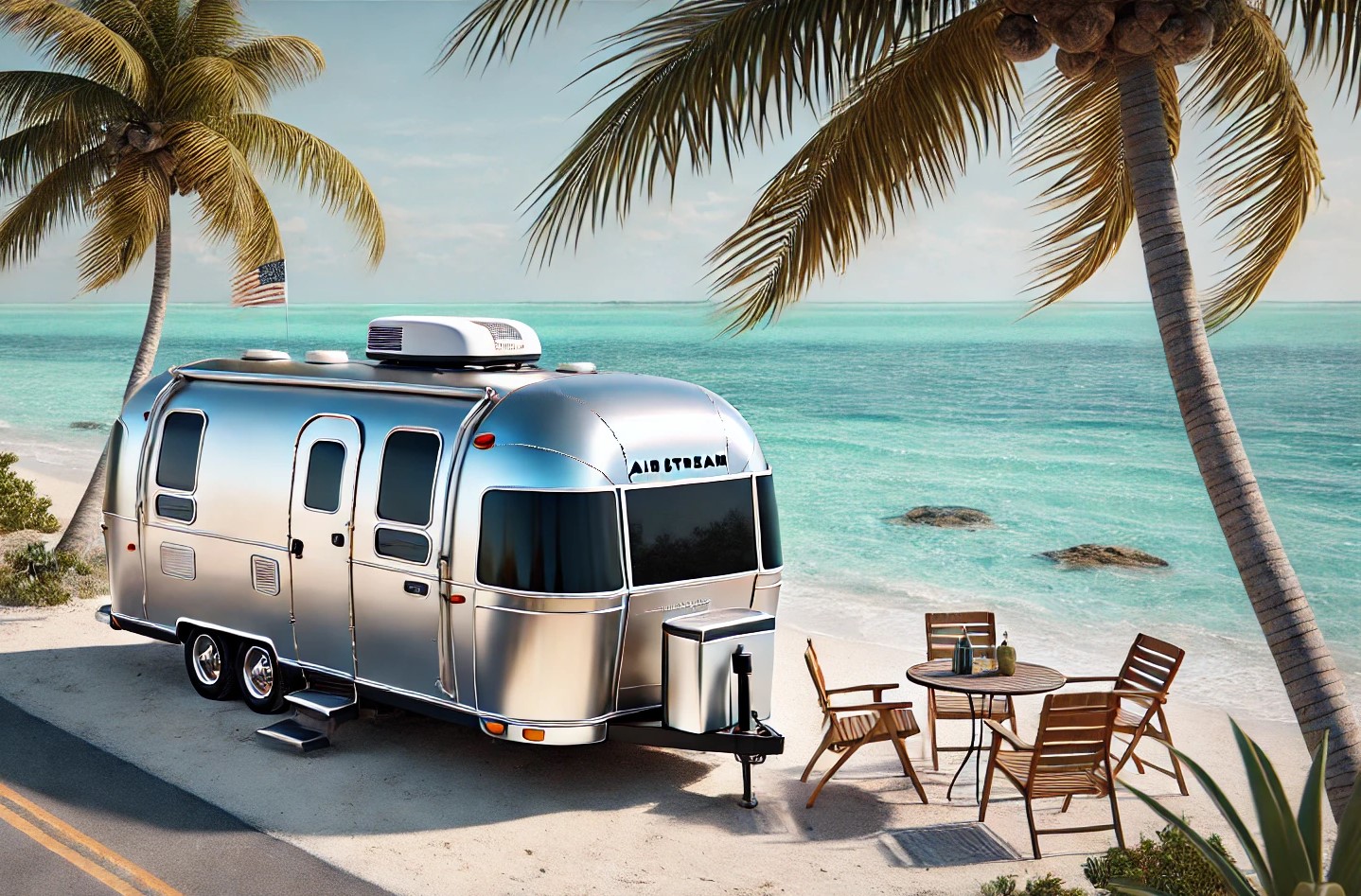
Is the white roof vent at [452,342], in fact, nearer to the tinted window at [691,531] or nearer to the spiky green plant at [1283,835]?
the tinted window at [691,531]

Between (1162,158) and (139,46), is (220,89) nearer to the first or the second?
(139,46)

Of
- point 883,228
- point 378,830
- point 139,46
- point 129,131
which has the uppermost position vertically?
point 139,46

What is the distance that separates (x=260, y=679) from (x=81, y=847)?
2457 mm

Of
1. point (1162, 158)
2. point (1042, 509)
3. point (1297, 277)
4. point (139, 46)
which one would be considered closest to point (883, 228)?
point (1162, 158)

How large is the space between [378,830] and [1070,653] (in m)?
10.9

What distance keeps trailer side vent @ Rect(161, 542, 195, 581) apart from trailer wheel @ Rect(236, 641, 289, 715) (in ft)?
2.58

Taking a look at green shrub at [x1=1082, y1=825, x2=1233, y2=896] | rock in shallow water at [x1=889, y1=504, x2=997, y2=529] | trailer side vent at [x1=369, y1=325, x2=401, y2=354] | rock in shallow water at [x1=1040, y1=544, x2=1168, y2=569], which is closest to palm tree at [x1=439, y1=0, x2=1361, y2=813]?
green shrub at [x1=1082, y1=825, x2=1233, y2=896]

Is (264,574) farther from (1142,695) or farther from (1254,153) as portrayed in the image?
(1254,153)

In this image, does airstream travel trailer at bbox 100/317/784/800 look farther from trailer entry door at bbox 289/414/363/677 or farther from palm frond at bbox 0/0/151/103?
palm frond at bbox 0/0/151/103

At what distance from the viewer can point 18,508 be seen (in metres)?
17.9

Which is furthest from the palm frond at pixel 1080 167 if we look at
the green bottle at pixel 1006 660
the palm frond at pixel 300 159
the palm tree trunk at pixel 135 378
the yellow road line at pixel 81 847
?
the palm tree trunk at pixel 135 378

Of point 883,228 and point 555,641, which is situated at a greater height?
point 883,228

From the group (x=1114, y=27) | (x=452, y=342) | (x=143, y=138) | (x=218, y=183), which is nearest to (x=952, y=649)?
(x=452, y=342)

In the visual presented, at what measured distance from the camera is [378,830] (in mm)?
7719
